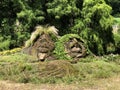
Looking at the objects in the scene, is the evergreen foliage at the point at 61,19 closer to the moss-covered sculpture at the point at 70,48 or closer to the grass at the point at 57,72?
the moss-covered sculpture at the point at 70,48

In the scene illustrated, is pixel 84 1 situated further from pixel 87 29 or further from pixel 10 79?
pixel 10 79

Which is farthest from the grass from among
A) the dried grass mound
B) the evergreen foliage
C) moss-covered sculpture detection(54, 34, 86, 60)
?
the evergreen foliage

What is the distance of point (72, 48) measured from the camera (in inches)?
709

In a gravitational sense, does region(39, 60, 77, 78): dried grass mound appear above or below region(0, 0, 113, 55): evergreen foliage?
below

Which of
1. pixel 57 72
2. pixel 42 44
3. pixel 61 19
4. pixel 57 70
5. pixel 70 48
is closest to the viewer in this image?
pixel 57 72

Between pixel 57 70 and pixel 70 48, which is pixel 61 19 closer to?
pixel 70 48

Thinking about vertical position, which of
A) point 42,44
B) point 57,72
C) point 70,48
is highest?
point 42,44

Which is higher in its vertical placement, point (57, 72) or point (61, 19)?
point (61, 19)

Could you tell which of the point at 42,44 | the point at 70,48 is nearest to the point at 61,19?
the point at 70,48

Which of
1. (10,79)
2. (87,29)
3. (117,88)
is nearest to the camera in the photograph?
(117,88)

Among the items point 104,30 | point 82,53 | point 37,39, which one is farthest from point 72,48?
point 104,30

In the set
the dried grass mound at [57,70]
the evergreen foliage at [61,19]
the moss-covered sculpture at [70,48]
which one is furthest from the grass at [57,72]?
the evergreen foliage at [61,19]

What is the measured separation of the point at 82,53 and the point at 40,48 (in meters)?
1.97

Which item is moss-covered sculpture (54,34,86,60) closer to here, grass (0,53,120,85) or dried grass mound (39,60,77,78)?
grass (0,53,120,85)
